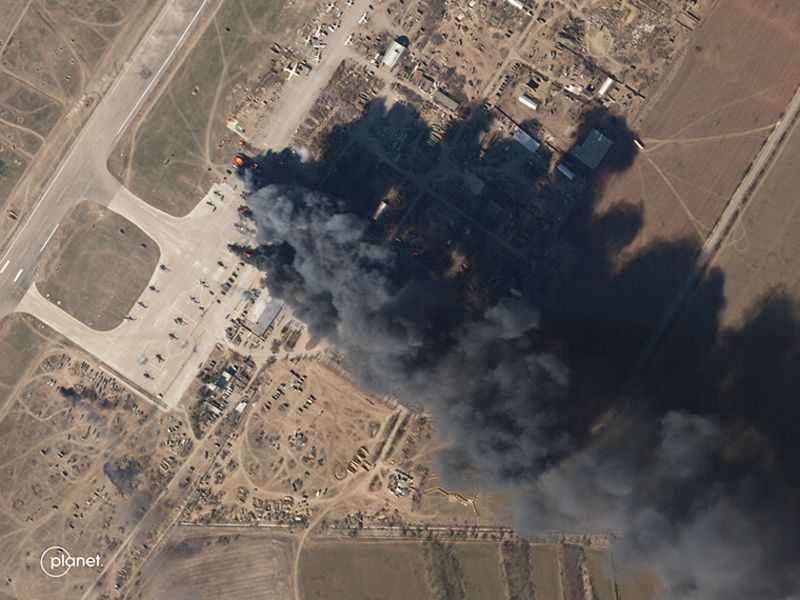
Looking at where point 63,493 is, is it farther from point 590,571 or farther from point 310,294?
point 590,571

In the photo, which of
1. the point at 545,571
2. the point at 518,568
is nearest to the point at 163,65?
the point at 518,568

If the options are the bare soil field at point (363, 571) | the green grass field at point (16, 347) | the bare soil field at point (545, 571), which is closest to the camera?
the bare soil field at point (545, 571)

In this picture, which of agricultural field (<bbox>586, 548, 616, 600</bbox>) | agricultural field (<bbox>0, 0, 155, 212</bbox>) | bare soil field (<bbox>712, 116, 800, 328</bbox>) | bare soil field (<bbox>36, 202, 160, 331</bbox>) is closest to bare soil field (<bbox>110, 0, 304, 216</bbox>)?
bare soil field (<bbox>36, 202, 160, 331</bbox>)

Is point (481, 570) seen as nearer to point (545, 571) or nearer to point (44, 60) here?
point (545, 571)

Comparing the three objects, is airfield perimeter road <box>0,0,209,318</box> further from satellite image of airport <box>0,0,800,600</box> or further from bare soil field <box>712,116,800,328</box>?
→ bare soil field <box>712,116,800,328</box>

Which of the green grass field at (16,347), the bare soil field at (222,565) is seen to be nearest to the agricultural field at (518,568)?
the bare soil field at (222,565)

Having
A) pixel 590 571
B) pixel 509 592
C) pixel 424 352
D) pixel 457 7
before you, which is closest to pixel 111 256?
pixel 424 352

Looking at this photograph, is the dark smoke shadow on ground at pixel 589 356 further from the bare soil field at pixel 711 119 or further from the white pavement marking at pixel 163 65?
the white pavement marking at pixel 163 65
